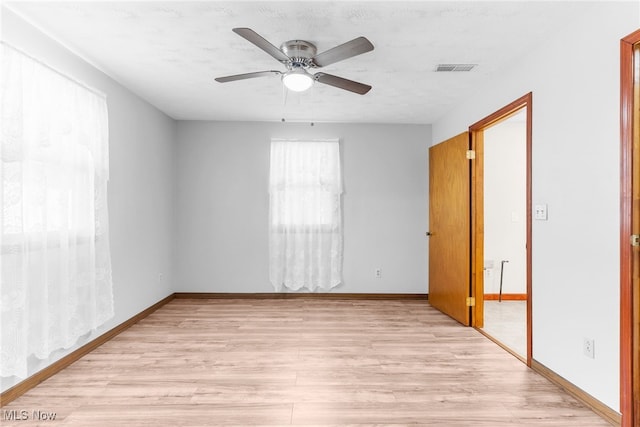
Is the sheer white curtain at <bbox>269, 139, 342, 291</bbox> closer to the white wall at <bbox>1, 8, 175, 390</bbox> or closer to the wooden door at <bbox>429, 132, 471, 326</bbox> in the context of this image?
the wooden door at <bbox>429, 132, 471, 326</bbox>

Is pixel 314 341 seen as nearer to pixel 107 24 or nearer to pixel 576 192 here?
pixel 576 192

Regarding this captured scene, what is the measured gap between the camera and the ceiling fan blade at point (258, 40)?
183cm

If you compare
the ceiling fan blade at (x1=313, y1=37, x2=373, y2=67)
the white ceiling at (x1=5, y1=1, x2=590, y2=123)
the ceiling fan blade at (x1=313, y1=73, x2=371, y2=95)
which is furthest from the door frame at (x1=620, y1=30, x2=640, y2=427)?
the ceiling fan blade at (x1=313, y1=73, x2=371, y2=95)

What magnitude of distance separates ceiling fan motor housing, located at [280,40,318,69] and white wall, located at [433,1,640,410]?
168 centimetres

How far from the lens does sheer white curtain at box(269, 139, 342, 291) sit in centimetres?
Answer: 458

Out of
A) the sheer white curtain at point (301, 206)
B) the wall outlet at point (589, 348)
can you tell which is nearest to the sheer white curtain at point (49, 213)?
the sheer white curtain at point (301, 206)

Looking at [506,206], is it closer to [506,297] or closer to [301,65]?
[506,297]

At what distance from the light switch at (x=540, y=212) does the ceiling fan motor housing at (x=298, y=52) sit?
1925 millimetres

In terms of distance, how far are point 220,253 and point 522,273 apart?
4179mm

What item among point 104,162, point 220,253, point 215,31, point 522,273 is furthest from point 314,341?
point 522,273

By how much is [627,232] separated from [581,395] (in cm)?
107

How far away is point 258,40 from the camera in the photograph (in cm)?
194

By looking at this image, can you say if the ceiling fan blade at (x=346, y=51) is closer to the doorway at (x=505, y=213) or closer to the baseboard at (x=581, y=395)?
the baseboard at (x=581, y=395)

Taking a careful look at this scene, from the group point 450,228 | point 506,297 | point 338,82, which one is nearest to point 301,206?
point 450,228
